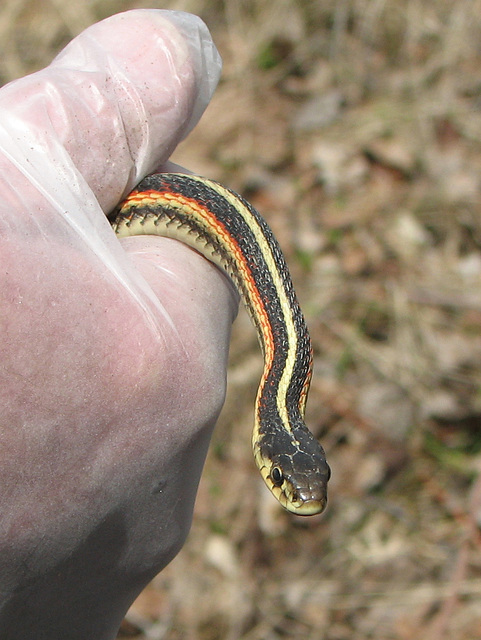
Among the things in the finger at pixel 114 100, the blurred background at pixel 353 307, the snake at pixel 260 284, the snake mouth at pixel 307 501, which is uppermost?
the finger at pixel 114 100

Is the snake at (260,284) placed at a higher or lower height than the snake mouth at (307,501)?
higher

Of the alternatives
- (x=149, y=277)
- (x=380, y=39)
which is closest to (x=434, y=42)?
(x=380, y=39)

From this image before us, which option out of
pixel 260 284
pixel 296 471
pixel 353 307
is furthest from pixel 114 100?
pixel 353 307

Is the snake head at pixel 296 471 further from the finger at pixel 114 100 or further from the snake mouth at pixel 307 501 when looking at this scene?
the finger at pixel 114 100

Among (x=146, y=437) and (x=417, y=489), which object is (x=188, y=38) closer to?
(x=146, y=437)

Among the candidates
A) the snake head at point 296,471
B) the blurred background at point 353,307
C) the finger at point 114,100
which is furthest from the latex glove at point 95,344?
the blurred background at point 353,307

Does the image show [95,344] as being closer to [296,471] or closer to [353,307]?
[296,471]
